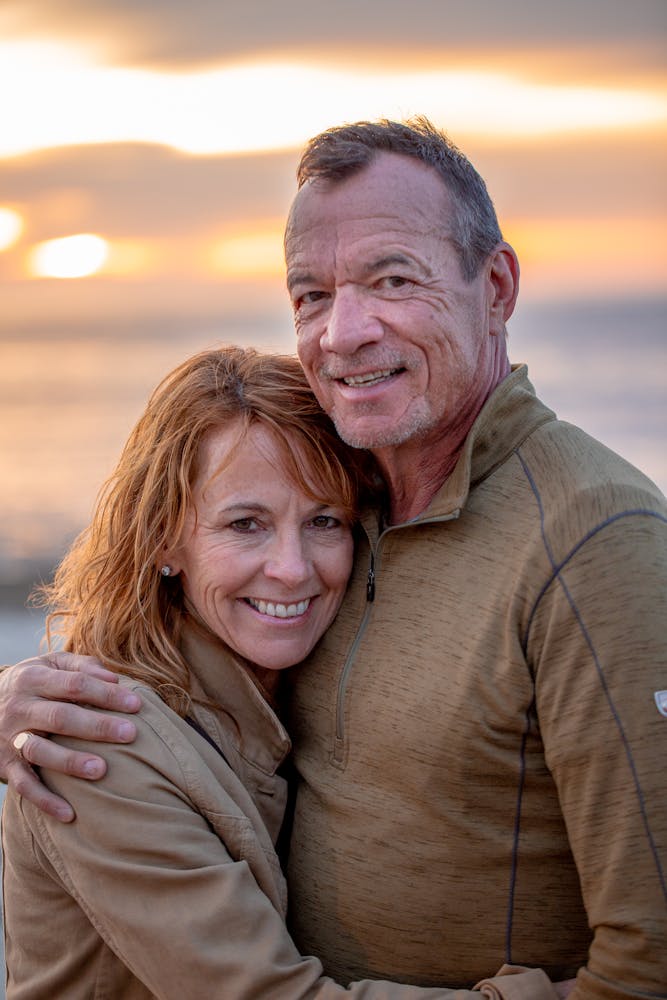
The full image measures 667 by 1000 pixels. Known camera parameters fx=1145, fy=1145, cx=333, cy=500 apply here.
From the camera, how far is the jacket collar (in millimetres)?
2285

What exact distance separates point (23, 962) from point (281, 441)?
1109mm

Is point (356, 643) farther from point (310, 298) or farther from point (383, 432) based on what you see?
point (310, 298)

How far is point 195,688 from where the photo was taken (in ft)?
7.52

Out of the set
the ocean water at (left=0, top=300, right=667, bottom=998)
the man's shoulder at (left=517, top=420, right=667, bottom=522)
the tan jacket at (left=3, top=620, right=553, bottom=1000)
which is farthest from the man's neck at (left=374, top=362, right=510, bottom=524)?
the ocean water at (left=0, top=300, right=667, bottom=998)

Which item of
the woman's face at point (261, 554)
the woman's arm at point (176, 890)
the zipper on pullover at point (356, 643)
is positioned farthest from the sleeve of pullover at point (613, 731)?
the woman's face at point (261, 554)

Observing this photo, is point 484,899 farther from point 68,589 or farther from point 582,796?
point 68,589

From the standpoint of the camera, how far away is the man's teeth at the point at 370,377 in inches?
86.8

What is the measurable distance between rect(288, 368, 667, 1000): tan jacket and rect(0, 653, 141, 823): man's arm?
Answer: 0.43 m

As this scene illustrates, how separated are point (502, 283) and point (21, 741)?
129cm

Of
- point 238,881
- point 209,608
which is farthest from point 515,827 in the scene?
point 209,608

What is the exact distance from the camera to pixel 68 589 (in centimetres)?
256

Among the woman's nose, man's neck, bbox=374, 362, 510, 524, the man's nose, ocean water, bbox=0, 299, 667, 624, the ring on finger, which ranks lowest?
the ring on finger

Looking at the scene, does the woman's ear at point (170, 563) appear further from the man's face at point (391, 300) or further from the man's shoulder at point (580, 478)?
the man's shoulder at point (580, 478)

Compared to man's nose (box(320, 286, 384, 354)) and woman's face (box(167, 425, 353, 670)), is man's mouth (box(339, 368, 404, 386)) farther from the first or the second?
woman's face (box(167, 425, 353, 670))
